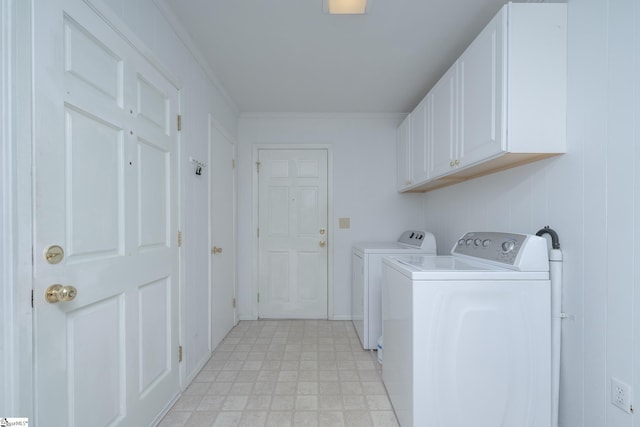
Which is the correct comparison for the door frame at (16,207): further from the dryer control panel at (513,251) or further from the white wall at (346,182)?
the white wall at (346,182)

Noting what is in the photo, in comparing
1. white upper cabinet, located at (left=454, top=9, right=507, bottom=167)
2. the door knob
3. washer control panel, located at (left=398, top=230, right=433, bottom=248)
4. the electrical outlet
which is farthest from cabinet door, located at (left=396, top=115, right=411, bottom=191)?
the door knob

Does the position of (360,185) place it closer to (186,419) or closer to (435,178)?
(435,178)

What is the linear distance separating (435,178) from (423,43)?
937 millimetres

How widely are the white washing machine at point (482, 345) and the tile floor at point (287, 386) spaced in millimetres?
496

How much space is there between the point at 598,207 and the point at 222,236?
2.57m

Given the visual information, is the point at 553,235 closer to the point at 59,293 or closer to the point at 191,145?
the point at 59,293

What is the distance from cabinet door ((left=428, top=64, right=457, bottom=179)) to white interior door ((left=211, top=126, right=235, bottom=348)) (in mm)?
1797

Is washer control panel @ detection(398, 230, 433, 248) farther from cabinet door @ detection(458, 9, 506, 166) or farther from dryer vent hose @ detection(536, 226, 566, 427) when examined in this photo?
dryer vent hose @ detection(536, 226, 566, 427)

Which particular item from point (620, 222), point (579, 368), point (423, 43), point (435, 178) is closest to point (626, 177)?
point (620, 222)

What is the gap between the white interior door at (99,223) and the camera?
0.95 metres

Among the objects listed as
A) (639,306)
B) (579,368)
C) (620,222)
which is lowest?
(579,368)

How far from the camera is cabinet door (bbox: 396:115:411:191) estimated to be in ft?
9.08

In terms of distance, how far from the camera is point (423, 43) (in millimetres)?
1982

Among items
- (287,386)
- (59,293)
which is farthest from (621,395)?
(59,293)
